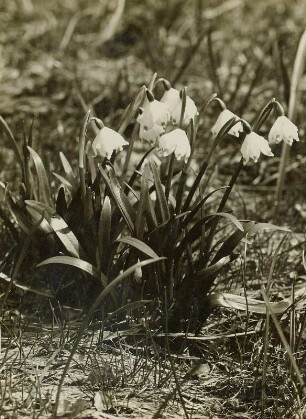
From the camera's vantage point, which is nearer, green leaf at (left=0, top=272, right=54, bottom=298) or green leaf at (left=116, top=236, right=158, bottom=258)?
green leaf at (left=116, top=236, right=158, bottom=258)

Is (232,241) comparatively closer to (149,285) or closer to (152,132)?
(149,285)

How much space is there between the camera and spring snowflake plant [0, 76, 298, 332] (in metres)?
2.48

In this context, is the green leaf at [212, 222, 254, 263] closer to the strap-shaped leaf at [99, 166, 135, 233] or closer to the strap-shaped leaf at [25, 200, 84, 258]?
the strap-shaped leaf at [99, 166, 135, 233]

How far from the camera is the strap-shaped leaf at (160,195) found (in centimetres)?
248

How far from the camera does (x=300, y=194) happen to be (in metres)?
3.81

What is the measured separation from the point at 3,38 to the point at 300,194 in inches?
104

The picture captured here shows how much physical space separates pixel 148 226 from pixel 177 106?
44 cm

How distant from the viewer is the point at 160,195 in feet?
8.25

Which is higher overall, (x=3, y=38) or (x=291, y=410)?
(x=3, y=38)

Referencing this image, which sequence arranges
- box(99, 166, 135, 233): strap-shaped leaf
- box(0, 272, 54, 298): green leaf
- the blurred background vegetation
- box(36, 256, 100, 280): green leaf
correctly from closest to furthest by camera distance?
box(36, 256, 100, 280): green leaf
box(99, 166, 135, 233): strap-shaped leaf
box(0, 272, 54, 298): green leaf
the blurred background vegetation

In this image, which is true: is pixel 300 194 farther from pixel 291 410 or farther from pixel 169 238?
pixel 291 410

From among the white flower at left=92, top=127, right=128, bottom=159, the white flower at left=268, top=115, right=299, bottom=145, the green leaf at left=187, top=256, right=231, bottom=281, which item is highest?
the white flower at left=268, top=115, right=299, bottom=145

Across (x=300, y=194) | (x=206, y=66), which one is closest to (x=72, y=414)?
(x=300, y=194)

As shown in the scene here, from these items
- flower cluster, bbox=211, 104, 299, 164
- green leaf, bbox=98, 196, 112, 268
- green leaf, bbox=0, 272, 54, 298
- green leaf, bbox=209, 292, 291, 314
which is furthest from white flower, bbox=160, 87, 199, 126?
green leaf, bbox=0, 272, 54, 298
